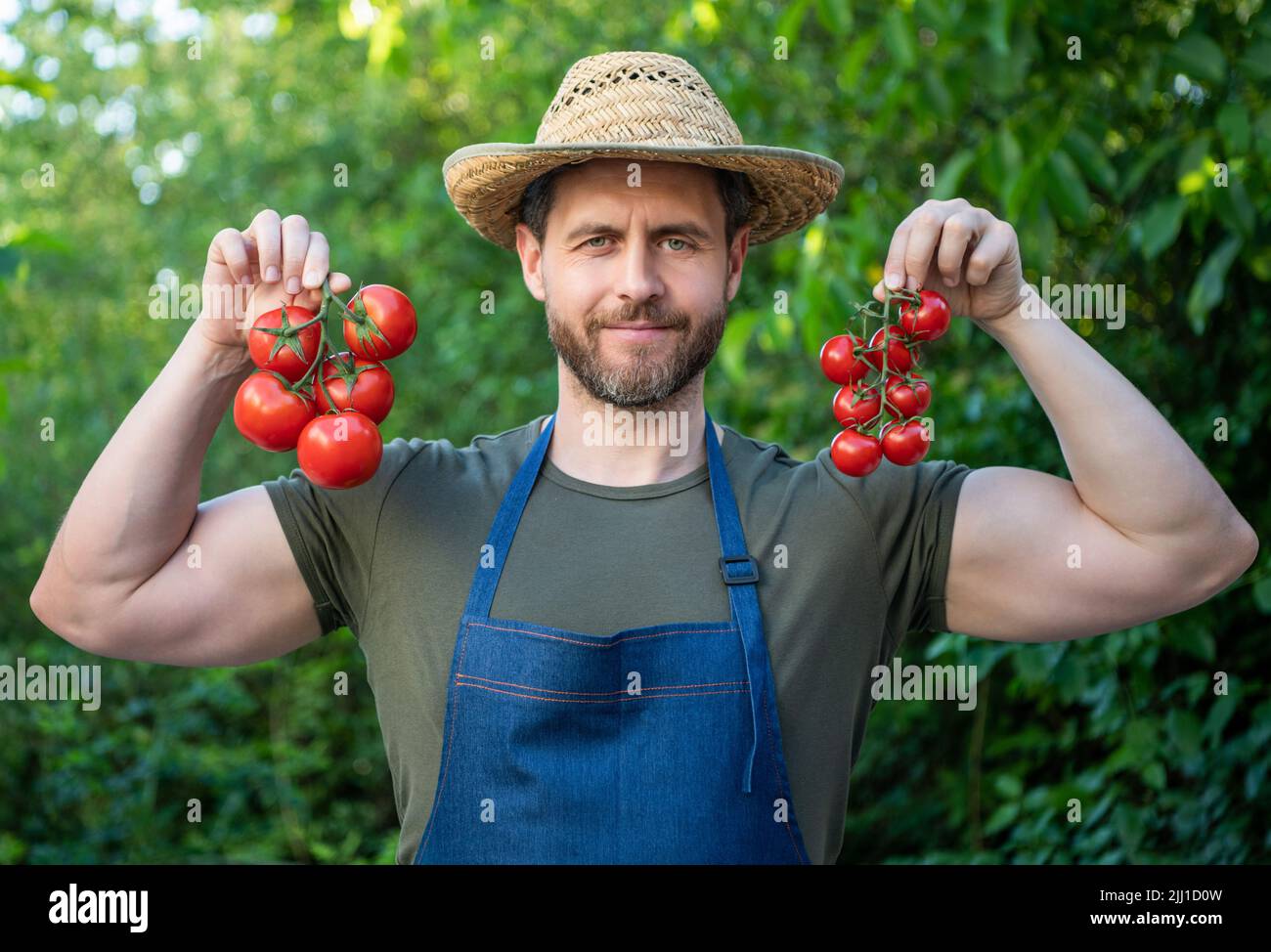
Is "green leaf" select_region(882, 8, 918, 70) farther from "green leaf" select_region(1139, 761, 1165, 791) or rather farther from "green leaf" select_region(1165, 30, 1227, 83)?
"green leaf" select_region(1139, 761, 1165, 791)

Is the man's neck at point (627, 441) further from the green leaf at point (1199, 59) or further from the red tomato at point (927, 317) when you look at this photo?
the green leaf at point (1199, 59)

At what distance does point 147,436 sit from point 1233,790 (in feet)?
9.42

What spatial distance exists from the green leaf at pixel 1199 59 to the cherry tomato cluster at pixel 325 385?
75.1 inches

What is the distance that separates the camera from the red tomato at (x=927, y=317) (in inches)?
65.5

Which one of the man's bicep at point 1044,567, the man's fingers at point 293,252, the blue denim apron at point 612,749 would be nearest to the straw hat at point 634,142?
the man's fingers at point 293,252

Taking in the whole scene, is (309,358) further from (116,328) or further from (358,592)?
(116,328)

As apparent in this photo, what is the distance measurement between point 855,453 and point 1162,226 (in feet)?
4.71

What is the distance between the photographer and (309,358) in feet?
5.35

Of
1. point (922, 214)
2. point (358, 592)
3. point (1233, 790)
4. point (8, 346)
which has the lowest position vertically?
point (1233, 790)

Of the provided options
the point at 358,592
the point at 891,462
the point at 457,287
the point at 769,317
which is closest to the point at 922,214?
the point at 891,462

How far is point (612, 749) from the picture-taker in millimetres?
1740

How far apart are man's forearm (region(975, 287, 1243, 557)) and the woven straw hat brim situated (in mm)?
432

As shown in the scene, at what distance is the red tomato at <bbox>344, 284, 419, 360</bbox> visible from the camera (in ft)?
5.36

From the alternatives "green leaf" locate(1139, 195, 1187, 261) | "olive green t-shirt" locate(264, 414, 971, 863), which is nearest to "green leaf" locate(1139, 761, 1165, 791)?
"green leaf" locate(1139, 195, 1187, 261)
